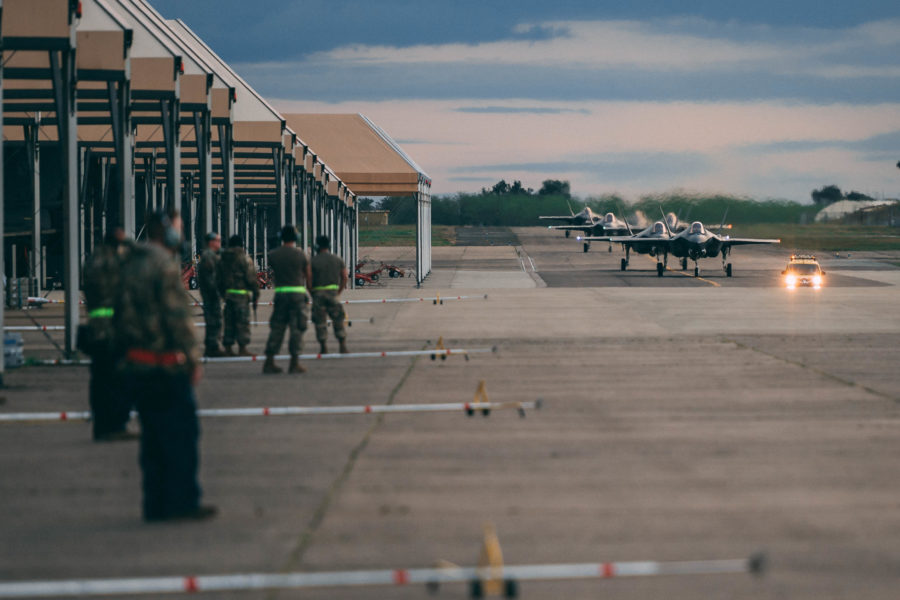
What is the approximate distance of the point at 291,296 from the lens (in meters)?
15.1

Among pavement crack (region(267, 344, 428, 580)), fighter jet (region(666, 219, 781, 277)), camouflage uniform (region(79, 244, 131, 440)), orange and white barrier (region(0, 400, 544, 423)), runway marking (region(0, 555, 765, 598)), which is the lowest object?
orange and white barrier (region(0, 400, 544, 423))

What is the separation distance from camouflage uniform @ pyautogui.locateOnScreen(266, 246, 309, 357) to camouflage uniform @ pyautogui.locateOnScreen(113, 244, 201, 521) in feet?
25.7

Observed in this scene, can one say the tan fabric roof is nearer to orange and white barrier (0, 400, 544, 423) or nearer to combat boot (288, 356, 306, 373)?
combat boot (288, 356, 306, 373)

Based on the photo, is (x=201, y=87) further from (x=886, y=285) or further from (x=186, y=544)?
(x=886, y=285)

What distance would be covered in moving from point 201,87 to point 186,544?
17975 mm

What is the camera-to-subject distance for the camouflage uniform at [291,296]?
49.2 feet

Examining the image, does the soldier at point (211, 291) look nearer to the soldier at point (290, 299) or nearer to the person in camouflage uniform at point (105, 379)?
the soldier at point (290, 299)

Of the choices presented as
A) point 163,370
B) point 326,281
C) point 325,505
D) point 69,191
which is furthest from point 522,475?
point 69,191

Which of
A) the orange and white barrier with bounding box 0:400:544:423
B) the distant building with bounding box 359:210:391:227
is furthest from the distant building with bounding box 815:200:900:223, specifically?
the orange and white barrier with bounding box 0:400:544:423

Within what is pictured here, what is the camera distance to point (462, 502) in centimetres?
749

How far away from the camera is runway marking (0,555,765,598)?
5.52 metres

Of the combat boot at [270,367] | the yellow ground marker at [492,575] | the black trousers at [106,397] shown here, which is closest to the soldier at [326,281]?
the combat boot at [270,367]

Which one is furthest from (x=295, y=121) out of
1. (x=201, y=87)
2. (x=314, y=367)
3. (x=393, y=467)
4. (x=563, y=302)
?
(x=393, y=467)

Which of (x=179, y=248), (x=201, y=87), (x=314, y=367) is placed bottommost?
(x=314, y=367)
